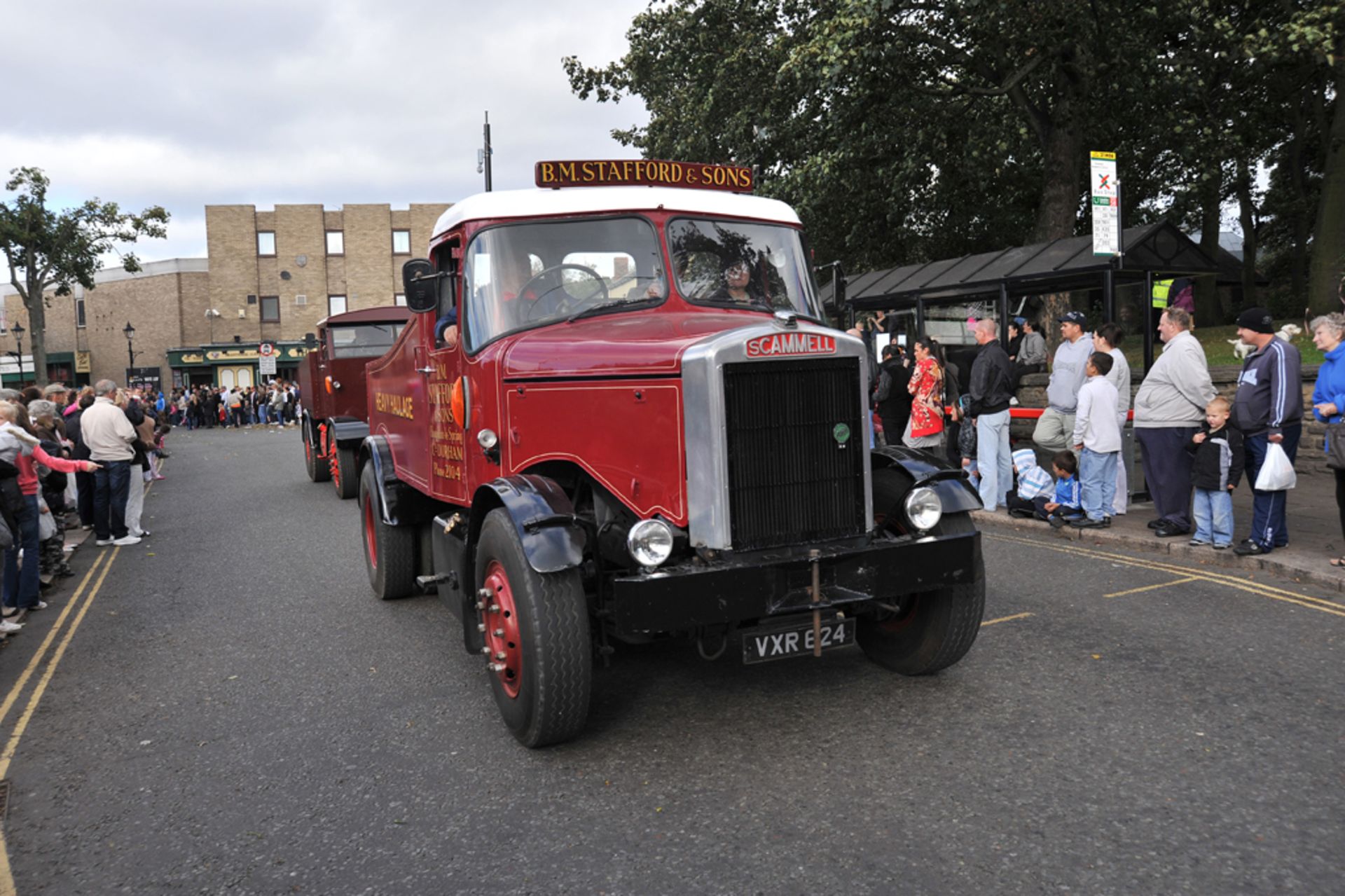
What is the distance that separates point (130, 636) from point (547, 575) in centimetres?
431

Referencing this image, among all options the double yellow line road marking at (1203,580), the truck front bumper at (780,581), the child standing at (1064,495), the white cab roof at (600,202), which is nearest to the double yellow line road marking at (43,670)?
the truck front bumper at (780,581)

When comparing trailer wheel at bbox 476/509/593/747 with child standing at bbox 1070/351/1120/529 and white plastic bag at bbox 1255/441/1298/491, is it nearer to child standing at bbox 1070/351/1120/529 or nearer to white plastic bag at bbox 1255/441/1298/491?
white plastic bag at bbox 1255/441/1298/491

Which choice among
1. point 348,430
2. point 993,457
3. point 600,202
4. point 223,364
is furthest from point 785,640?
point 223,364

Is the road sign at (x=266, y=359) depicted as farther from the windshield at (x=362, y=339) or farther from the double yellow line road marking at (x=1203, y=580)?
the double yellow line road marking at (x=1203, y=580)

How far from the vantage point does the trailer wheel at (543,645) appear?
4.11m

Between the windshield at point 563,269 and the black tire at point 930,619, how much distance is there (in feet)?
5.08

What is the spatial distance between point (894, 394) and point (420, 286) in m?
7.13

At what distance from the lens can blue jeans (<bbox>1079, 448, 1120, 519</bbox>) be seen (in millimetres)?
8836

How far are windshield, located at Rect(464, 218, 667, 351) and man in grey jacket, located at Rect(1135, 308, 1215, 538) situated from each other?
5.01 metres

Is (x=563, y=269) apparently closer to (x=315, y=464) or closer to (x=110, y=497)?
(x=110, y=497)

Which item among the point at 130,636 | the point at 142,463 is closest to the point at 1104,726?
the point at 130,636

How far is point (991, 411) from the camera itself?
32.4ft

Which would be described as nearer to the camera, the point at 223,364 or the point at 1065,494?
the point at 1065,494

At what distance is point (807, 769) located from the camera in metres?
4.06
